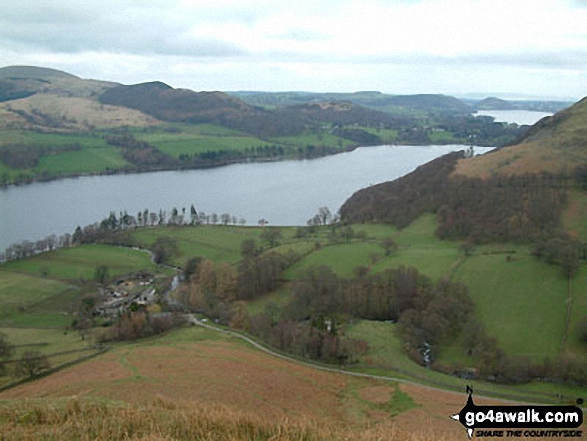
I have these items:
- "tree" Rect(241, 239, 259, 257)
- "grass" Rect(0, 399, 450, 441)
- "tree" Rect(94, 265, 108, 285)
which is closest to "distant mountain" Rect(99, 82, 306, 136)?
"tree" Rect(241, 239, 259, 257)

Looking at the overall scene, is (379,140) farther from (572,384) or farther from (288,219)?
(572,384)

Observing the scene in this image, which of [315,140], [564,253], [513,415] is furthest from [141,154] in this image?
[513,415]

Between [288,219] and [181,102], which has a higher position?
[181,102]

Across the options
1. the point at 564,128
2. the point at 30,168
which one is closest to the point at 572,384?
the point at 564,128

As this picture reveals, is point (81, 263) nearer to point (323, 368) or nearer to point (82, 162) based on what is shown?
point (323, 368)

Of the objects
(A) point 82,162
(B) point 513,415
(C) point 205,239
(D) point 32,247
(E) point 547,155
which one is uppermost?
(E) point 547,155

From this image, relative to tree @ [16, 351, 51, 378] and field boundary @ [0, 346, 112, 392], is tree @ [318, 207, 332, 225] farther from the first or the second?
tree @ [16, 351, 51, 378]

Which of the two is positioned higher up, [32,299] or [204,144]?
[204,144]
